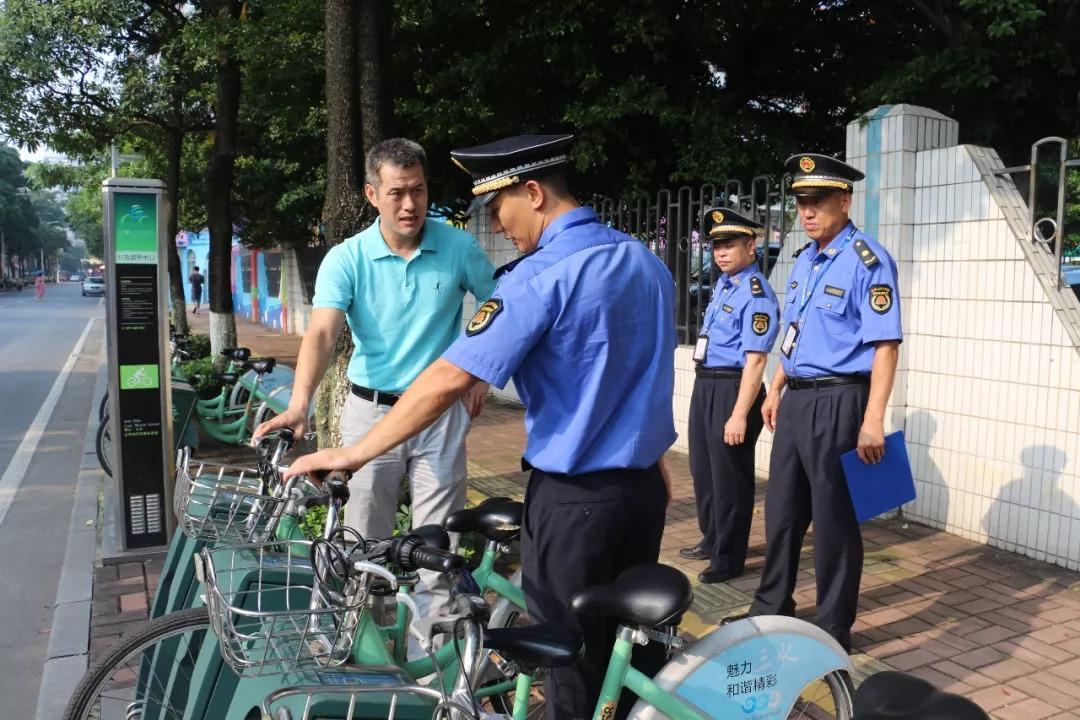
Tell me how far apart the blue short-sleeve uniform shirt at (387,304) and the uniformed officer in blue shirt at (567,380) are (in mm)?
1287

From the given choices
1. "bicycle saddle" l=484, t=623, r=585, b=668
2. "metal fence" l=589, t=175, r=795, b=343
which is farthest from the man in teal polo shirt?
"metal fence" l=589, t=175, r=795, b=343

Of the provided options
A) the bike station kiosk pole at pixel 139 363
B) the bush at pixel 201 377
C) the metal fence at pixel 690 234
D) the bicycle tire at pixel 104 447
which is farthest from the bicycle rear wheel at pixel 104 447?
the metal fence at pixel 690 234

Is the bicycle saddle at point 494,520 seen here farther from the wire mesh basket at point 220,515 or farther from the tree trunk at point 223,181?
the tree trunk at point 223,181

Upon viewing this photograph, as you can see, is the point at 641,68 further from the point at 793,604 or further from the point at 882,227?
the point at 793,604

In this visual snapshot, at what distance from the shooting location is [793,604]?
13.3 feet

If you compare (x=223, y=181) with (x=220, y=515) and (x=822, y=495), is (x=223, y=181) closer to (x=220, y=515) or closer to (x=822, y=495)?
(x=220, y=515)

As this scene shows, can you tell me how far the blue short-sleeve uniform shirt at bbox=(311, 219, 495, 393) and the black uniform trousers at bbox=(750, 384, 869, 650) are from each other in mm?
1493

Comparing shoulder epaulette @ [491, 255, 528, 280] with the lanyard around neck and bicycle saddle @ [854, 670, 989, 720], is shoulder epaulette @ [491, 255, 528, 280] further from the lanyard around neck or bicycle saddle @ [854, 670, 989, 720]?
the lanyard around neck

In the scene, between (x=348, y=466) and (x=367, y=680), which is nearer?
(x=367, y=680)

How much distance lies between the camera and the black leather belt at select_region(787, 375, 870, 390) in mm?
3758

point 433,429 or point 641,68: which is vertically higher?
point 641,68

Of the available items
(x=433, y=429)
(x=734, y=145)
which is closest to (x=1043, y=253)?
(x=433, y=429)

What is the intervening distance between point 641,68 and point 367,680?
8624 mm

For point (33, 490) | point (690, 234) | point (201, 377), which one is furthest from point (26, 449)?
point (690, 234)
